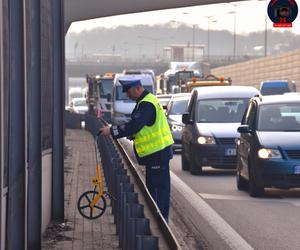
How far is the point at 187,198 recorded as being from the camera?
59.3 ft

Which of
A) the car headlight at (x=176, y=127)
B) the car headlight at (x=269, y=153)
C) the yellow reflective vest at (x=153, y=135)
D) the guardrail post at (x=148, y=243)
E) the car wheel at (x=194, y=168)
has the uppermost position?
the yellow reflective vest at (x=153, y=135)

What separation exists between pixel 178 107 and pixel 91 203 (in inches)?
786

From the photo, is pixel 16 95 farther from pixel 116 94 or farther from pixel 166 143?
pixel 116 94

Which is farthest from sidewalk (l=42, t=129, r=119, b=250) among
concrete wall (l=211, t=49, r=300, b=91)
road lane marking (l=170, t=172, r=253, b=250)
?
concrete wall (l=211, t=49, r=300, b=91)

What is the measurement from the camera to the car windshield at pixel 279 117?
61.1 feet

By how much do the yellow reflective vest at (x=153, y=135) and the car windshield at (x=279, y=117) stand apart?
6.65 m

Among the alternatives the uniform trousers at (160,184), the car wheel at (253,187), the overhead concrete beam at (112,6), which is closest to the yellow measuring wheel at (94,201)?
the uniform trousers at (160,184)

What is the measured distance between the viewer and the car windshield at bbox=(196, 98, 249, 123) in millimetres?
24047

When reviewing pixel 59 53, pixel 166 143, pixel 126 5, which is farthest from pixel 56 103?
pixel 126 5

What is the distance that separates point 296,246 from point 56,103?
362 cm

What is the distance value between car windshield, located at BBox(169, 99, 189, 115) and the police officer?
21198mm

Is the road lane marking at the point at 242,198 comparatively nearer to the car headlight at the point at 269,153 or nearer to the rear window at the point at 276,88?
the car headlight at the point at 269,153

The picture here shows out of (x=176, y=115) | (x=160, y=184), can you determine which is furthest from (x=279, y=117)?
(x=176, y=115)

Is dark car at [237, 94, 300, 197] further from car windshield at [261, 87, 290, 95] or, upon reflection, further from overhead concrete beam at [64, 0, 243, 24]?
car windshield at [261, 87, 290, 95]
